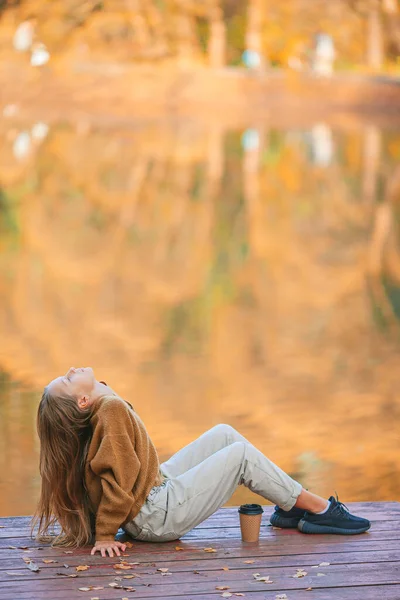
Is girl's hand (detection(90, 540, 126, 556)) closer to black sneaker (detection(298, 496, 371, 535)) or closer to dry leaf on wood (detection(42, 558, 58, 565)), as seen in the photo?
dry leaf on wood (detection(42, 558, 58, 565))

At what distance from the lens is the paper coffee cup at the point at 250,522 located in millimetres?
2814

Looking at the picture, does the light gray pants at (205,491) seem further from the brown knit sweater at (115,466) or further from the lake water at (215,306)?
the lake water at (215,306)

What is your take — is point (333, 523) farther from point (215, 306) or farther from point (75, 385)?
point (215, 306)

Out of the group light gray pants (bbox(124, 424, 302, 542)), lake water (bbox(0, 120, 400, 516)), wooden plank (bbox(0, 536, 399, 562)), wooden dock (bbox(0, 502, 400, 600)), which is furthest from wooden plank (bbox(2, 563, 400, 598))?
lake water (bbox(0, 120, 400, 516))

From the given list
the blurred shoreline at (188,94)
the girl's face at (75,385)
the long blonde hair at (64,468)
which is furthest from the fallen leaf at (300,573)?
the blurred shoreline at (188,94)

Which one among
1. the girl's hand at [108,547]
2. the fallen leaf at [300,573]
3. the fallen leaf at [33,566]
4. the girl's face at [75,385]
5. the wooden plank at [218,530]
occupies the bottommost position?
the wooden plank at [218,530]

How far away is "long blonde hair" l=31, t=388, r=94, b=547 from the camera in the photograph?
2.82 m

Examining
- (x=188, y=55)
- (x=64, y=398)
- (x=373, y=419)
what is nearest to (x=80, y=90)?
(x=188, y=55)

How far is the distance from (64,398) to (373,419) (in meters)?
2.52

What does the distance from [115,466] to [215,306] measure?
15.9 feet

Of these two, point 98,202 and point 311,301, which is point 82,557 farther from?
point 98,202

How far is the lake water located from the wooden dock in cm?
101

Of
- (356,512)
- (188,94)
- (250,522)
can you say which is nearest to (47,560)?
(250,522)

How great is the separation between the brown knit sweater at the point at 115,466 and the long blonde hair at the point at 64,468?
4 cm
